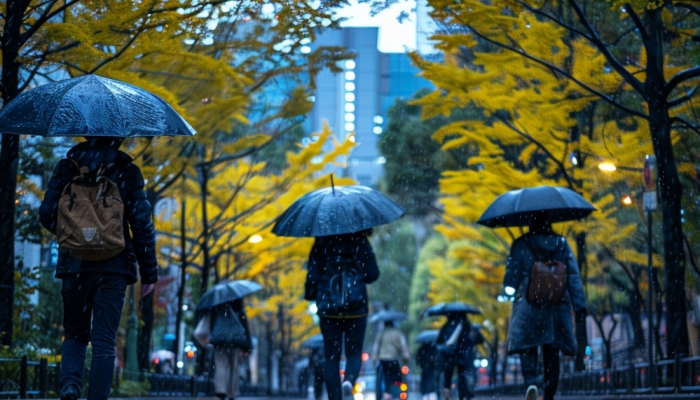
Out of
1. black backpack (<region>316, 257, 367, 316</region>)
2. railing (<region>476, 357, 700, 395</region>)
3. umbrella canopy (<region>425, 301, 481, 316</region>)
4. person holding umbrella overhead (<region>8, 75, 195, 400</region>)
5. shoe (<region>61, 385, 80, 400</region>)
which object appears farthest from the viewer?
umbrella canopy (<region>425, 301, 481, 316</region>)

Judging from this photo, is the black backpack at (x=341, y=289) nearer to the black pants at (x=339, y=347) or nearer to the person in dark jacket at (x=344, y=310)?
the person in dark jacket at (x=344, y=310)

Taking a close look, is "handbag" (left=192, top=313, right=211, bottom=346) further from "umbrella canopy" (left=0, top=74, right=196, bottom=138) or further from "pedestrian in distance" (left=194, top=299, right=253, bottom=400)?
"umbrella canopy" (left=0, top=74, right=196, bottom=138)

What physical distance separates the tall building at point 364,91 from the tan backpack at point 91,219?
283ft

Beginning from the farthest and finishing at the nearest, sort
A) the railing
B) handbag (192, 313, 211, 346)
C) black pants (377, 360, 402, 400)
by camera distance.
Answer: black pants (377, 360, 402, 400)
handbag (192, 313, 211, 346)
the railing

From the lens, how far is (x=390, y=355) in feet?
56.6

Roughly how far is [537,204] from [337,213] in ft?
6.50

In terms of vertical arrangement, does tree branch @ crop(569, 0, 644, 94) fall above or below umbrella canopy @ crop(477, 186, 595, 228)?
above

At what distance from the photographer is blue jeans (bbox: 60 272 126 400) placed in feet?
17.5

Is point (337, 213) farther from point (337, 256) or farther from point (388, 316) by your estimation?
point (388, 316)

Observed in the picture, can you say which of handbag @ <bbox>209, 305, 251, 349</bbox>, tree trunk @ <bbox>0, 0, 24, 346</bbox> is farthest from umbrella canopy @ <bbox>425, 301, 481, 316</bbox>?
tree trunk @ <bbox>0, 0, 24, 346</bbox>

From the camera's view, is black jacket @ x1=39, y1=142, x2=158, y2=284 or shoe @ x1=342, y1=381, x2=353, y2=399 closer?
black jacket @ x1=39, y1=142, x2=158, y2=284

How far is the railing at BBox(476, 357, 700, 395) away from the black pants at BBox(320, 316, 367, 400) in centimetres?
467

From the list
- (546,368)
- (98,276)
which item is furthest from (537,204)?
(98,276)

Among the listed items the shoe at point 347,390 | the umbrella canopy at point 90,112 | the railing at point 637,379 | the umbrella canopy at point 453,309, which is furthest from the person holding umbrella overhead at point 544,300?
the umbrella canopy at point 453,309
